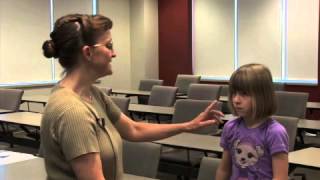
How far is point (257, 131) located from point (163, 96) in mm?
4111

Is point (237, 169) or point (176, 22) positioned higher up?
point (176, 22)

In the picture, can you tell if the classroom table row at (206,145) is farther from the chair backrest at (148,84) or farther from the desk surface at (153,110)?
the chair backrest at (148,84)

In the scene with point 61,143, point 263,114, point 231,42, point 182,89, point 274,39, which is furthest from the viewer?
point 231,42

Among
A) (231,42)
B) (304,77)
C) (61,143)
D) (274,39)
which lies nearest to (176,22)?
(231,42)


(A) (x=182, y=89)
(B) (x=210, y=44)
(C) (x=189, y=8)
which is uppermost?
(C) (x=189, y=8)

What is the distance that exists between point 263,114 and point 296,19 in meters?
6.34

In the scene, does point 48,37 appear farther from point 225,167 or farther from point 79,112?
point 79,112

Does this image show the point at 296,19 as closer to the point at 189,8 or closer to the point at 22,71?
the point at 189,8

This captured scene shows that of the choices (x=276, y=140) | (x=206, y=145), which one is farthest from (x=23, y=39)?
(x=276, y=140)

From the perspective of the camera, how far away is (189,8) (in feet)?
31.3

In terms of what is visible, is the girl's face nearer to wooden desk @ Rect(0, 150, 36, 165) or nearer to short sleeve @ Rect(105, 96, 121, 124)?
short sleeve @ Rect(105, 96, 121, 124)

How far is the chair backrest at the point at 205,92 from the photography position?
5.99 meters

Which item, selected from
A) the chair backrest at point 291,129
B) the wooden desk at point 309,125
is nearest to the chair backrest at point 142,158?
the chair backrest at point 291,129

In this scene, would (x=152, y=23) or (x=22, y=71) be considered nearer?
(x=22, y=71)
